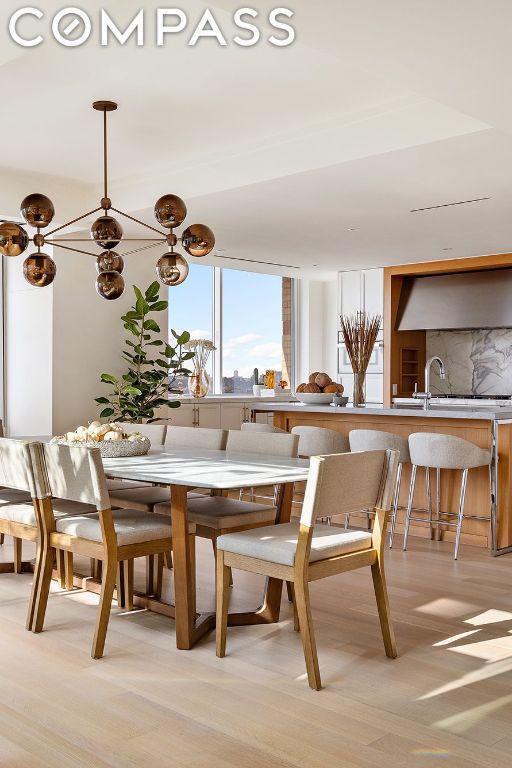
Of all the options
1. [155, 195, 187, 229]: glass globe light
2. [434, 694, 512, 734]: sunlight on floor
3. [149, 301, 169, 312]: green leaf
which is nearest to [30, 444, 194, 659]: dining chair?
[434, 694, 512, 734]: sunlight on floor

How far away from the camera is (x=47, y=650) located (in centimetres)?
320

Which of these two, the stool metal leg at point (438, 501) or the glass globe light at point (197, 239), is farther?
the stool metal leg at point (438, 501)

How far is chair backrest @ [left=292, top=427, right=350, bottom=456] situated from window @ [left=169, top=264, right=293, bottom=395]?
3.09m

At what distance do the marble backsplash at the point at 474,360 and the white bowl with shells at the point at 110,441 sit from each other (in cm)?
545

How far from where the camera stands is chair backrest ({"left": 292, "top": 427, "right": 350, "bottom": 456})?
5496mm

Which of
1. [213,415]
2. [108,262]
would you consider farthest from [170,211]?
[213,415]

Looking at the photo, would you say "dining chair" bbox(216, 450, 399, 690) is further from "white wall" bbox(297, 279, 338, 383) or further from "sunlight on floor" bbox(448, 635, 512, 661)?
"white wall" bbox(297, 279, 338, 383)

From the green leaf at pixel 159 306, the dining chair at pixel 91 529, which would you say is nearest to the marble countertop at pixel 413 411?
the green leaf at pixel 159 306

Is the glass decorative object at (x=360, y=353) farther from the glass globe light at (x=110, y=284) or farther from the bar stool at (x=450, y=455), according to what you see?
the glass globe light at (x=110, y=284)

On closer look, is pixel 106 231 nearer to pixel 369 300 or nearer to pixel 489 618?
pixel 489 618

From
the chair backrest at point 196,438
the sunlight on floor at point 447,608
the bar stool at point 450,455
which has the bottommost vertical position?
the sunlight on floor at point 447,608

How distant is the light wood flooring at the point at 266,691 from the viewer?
231 centimetres

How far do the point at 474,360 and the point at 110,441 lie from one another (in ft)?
18.8

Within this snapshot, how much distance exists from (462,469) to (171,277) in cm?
223
